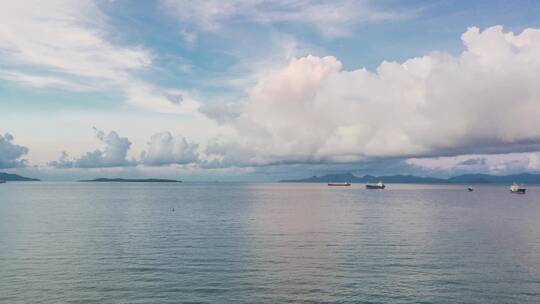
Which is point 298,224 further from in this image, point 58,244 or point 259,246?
point 58,244

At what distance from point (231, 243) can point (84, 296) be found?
118ft

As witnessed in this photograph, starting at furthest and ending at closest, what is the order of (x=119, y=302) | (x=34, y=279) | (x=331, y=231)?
(x=331, y=231) → (x=34, y=279) → (x=119, y=302)

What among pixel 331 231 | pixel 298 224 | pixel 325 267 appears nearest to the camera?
pixel 325 267

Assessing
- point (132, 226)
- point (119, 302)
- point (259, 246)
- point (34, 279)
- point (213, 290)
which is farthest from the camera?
point (132, 226)

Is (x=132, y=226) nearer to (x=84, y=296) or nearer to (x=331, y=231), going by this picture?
(x=331, y=231)

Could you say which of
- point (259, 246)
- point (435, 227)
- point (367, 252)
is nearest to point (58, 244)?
point (259, 246)

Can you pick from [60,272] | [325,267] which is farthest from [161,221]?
[325,267]

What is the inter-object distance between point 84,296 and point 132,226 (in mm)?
61650

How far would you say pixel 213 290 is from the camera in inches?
1944

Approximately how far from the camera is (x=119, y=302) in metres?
45.0

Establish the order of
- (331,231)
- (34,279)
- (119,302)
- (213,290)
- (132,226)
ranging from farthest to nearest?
(132,226) < (331,231) < (34,279) < (213,290) < (119,302)

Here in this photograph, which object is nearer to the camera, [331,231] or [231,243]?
[231,243]

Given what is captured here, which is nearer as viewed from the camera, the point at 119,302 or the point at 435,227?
the point at 119,302

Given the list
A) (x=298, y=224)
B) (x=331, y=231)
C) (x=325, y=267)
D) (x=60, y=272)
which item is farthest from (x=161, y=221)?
(x=325, y=267)
